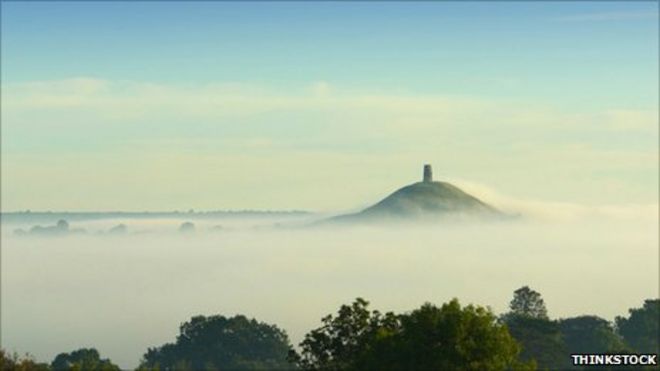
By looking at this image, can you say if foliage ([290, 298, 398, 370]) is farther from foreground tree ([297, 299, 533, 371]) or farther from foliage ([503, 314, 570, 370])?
foliage ([503, 314, 570, 370])

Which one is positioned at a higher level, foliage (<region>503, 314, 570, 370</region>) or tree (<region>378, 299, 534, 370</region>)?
foliage (<region>503, 314, 570, 370</region>)

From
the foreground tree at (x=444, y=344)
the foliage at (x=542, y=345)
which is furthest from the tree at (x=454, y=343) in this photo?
the foliage at (x=542, y=345)

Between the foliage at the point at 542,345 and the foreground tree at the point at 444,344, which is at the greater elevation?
the foliage at the point at 542,345

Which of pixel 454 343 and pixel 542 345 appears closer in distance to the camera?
pixel 454 343

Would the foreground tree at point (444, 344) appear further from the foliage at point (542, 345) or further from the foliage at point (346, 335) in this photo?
the foliage at point (542, 345)

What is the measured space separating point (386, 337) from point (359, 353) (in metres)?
6.83

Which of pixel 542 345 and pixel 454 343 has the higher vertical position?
pixel 542 345

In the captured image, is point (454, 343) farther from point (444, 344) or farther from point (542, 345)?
point (542, 345)

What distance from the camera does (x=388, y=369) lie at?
96312mm

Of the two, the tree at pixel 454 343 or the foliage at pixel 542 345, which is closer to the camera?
the tree at pixel 454 343

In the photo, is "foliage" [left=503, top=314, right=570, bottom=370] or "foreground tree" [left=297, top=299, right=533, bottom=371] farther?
"foliage" [left=503, top=314, right=570, bottom=370]

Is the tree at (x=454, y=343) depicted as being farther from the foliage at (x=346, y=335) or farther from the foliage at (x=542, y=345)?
the foliage at (x=542, y=345)

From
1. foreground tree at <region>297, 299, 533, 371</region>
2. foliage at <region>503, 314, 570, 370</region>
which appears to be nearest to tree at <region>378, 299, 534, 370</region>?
foreground tree at <region>297, 299, 533, 371</region>

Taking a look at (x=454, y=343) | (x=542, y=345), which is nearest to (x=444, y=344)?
(x=454, y=343)
